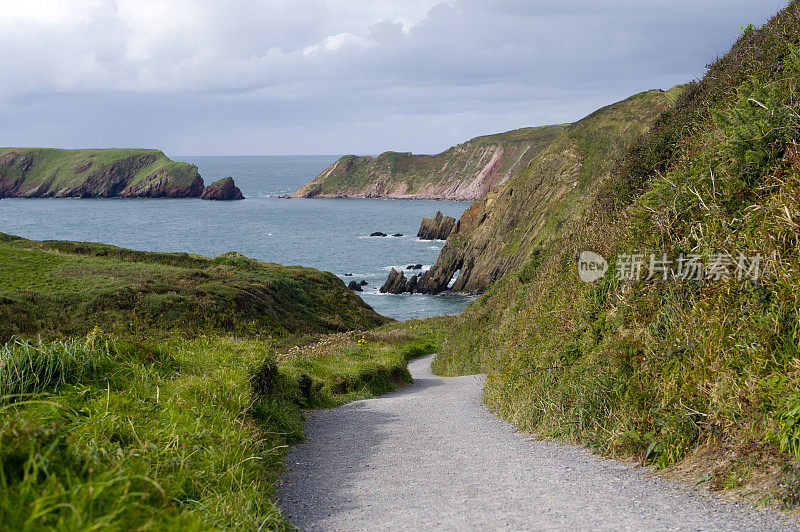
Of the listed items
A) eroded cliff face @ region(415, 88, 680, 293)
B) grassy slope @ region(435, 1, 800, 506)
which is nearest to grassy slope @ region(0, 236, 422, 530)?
grassy slope @ region(435, 1, 800, 506)

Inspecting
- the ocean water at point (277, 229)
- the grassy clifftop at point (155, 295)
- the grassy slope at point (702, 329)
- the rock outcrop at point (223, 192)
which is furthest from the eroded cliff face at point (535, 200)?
the rock outcrop at point (223, 192)

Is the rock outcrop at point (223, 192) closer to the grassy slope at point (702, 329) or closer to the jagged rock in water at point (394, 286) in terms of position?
the jagged rock in water at point (394, 286)

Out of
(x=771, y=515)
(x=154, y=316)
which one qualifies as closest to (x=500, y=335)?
(x=771, y=515)

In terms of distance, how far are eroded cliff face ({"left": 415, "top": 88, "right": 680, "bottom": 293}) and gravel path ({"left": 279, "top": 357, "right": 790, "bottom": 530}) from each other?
113 feet

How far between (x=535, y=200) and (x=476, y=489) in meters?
53.7

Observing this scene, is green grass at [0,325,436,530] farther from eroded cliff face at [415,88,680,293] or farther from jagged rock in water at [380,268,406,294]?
jagged rock in water at [380,268,406,294]

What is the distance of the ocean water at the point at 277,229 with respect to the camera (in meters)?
77.7

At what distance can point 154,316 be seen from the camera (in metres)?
33.4

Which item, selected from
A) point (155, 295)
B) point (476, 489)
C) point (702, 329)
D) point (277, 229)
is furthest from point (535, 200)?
point (277, 229)

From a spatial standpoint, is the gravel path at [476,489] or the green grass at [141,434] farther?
the gravel path at [476,489]

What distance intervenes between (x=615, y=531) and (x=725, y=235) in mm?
4163

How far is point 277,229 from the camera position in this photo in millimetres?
122062

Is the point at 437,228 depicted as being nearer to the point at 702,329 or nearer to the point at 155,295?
the point at 155,295

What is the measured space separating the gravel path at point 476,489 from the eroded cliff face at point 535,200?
113ft
